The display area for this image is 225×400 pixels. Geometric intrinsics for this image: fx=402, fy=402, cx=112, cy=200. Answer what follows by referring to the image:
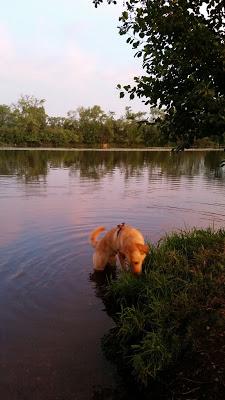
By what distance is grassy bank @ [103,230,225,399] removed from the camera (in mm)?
5312

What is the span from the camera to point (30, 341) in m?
6.73

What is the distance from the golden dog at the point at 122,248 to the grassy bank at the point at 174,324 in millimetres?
323

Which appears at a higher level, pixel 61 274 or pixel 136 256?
pixel 136 256

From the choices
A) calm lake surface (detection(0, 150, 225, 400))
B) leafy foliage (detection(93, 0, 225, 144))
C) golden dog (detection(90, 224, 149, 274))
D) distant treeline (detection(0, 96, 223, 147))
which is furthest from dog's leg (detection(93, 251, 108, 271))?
distant treeline (detection(0, 96, 223, 147))

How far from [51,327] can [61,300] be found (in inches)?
44.0

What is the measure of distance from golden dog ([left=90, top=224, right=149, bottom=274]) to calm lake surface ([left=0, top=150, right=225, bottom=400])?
533mm

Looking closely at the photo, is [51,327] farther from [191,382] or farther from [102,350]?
[191,382]

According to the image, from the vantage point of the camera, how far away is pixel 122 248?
9.12m

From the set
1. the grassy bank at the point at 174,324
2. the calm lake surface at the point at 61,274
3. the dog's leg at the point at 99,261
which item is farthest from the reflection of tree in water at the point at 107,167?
the grassy bank at the point at 174,324

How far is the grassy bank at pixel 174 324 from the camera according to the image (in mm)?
5312

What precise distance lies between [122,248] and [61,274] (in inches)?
67.7

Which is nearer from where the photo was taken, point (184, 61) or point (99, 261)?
point (184, 61)

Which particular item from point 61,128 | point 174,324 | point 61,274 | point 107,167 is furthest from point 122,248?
point 61,128

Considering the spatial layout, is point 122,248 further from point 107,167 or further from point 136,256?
point 107,167
